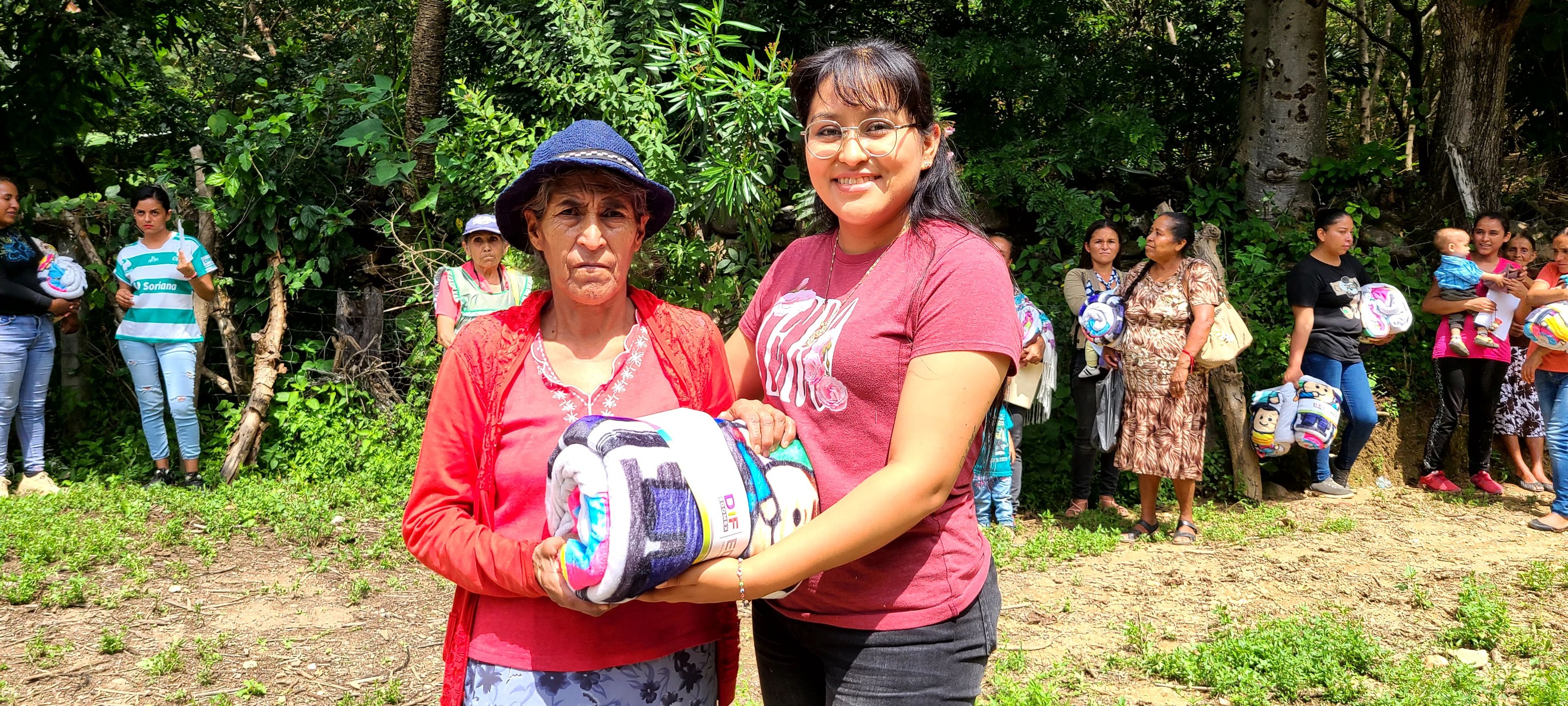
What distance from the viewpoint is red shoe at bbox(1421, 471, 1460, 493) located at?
23.5ft

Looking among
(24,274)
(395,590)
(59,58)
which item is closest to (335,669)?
(395,590)

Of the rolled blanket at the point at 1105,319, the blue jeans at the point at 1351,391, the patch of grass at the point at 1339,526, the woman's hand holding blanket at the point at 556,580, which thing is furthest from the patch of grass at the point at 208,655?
the blue jeans at the point at 1351,391

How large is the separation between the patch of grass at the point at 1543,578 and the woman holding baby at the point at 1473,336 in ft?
6.91

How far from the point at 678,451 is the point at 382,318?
6642 millimetres

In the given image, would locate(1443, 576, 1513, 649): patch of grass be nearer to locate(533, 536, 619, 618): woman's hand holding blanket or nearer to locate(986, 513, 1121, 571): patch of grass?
locate(986, 513, 1121, 571): patch of grass

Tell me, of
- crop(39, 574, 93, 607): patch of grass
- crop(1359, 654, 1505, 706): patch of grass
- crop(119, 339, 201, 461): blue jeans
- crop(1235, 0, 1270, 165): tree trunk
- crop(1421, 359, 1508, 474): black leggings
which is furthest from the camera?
crop(1235, 0, 1270, 165): tree trunk

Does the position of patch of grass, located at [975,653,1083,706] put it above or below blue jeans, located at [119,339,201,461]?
below

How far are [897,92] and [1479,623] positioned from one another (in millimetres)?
4182

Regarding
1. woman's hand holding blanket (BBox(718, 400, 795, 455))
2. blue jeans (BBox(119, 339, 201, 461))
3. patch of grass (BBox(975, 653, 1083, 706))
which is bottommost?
patch of grass (BBox(975, 653, 1083, 706))

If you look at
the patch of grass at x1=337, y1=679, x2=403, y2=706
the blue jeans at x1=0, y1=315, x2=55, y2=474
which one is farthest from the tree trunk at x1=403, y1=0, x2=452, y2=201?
the patch of grass at x1=337, y1=679, x2=403, y2=706

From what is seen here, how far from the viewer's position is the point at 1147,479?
6.17 m

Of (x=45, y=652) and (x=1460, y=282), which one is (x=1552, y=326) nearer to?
(x=1460, y=282)

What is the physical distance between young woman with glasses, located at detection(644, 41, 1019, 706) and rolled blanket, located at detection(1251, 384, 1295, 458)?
5498mm

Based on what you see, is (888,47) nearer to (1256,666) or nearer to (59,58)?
(1256,666)
